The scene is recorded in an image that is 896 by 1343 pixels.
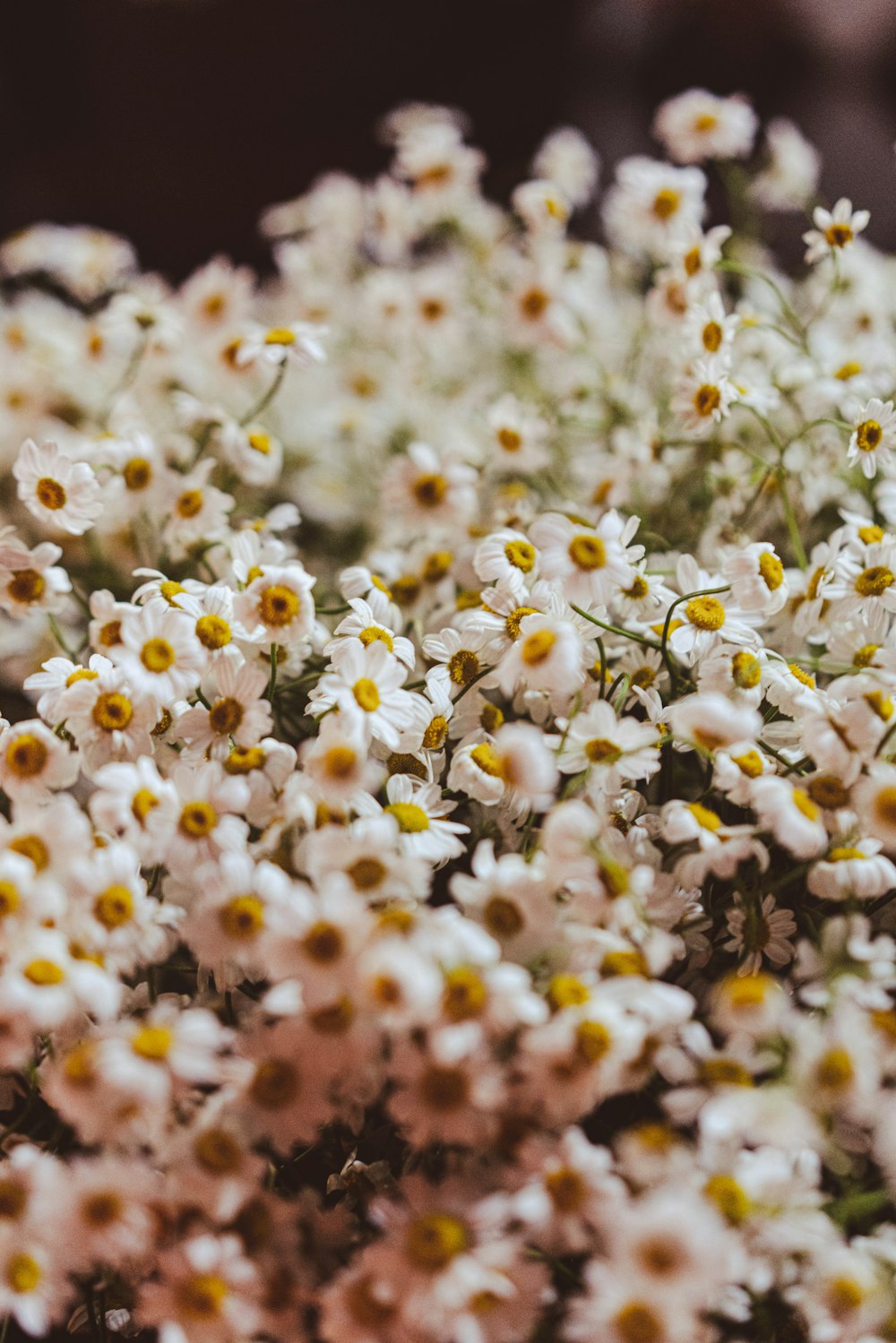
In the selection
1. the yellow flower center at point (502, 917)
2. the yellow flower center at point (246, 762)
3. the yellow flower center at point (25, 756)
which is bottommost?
the yellow flower center at point (502, 917)

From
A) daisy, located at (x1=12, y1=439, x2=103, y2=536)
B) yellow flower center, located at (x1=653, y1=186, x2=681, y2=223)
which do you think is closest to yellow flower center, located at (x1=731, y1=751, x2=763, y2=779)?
daisy, located at (x1=12, y1=439, x2=103, y2=536)

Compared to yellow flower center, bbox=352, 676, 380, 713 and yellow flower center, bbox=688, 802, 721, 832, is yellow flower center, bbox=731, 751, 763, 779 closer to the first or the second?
yellow flower center, bbox=688, 802, 721, 832

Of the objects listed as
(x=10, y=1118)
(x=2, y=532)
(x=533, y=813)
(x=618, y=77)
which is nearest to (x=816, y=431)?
(x=533, y=813)

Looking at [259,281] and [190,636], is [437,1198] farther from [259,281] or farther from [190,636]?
[259,281]

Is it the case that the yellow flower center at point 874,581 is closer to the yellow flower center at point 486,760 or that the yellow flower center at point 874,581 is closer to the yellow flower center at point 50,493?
the yellow flower center at point 486,760

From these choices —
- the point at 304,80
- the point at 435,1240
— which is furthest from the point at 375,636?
the point at 304,80

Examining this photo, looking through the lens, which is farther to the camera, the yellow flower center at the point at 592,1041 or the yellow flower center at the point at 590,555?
the yellow flower center at the point at 590,555

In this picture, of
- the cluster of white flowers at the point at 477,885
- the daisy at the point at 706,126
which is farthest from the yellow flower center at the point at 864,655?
the daisy at the point at 706,126
